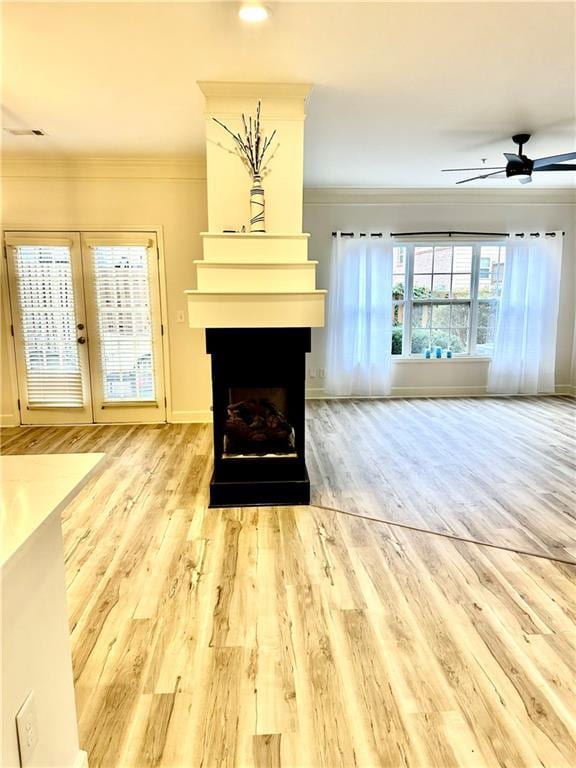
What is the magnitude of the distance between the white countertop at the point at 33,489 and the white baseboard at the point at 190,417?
374 cm

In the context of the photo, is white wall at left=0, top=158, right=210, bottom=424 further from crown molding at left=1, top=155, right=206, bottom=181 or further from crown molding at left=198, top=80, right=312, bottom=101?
crown molding at left=198, top=80, right=312, bottom=101

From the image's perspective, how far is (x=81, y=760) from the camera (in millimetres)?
1210

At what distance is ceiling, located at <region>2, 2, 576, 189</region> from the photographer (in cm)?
214

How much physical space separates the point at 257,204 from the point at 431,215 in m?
3.97

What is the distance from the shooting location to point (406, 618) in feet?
6.20

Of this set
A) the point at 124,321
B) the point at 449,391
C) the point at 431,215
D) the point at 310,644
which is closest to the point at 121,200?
the point at 124,321

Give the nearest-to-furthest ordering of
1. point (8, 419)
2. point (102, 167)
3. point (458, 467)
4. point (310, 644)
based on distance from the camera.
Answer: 1. point (310, 644)
2. point (458, 467)
3. point (102, 167)
4. point (8, 419)

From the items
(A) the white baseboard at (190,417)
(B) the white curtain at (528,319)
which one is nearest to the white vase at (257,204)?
(A) the white baseboard at (190,417)

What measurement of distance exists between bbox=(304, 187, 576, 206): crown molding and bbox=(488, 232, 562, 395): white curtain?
0.49 metres

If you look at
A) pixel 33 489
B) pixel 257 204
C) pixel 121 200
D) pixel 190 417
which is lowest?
pixel 190 417

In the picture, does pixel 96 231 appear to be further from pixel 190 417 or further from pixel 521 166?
pixel 521 166

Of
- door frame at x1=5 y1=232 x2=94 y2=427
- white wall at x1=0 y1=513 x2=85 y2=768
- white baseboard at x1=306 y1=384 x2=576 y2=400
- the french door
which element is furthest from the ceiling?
white baseboard at x1=306 y1=384 x2=576 y2=400

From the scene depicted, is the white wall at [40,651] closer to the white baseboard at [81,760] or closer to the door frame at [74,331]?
the white baseboard at [81,760]

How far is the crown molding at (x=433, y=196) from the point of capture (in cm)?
577
